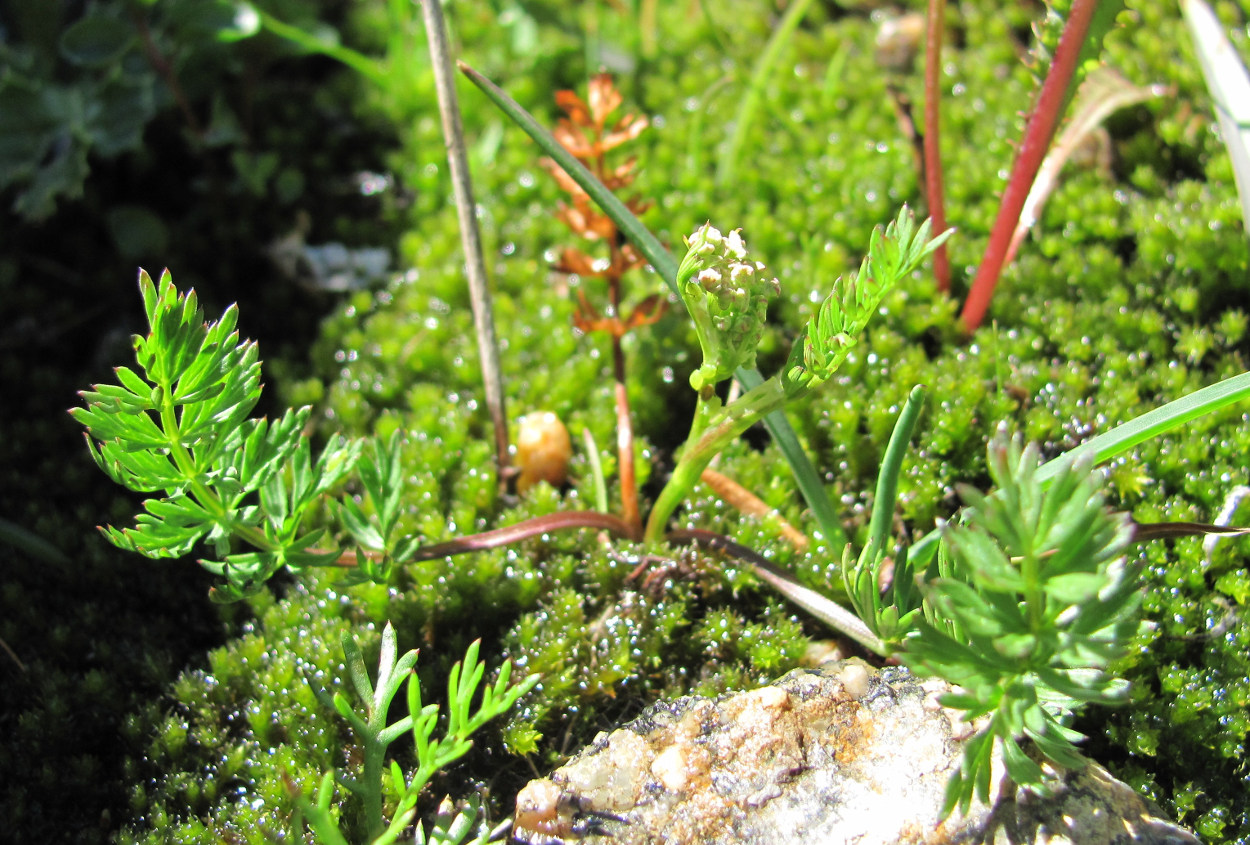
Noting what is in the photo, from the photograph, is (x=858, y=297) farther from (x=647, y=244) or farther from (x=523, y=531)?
(x=523, y=531)

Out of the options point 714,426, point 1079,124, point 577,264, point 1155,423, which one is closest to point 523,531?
point 714,426

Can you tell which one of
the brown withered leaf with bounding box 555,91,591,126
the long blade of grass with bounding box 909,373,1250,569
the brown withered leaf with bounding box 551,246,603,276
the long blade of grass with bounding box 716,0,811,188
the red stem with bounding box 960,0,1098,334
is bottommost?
the long blade of grass with bounding box 909,373,1250,569

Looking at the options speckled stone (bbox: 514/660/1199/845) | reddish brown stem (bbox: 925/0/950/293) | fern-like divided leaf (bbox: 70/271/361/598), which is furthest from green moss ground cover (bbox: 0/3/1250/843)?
fern-like divided leaf (bbox: 70/271/361/598)

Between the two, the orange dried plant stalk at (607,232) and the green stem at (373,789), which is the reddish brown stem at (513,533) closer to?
the orange dried plant stalk at (607,232)

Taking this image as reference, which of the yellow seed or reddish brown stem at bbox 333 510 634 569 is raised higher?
the yellow seed

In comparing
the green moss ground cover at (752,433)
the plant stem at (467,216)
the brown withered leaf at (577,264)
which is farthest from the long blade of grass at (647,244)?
the brown withered leaf at (577,264)

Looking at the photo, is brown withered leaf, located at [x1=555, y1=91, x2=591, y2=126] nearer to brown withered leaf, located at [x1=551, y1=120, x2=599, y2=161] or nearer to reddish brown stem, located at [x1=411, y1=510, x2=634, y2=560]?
brown withered leaf, located at [x1=551, y1=120, x2=599, y2=161]

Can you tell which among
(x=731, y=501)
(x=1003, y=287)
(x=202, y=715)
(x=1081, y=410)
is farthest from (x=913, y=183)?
(x=202, y=715)
